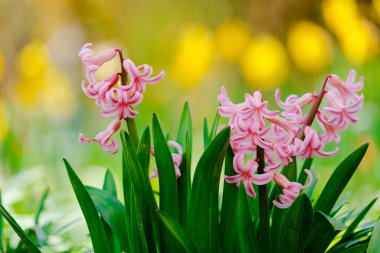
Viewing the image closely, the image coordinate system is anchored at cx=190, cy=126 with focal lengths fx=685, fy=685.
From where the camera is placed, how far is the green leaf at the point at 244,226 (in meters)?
1.13

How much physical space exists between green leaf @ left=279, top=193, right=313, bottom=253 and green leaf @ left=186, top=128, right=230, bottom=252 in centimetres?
12

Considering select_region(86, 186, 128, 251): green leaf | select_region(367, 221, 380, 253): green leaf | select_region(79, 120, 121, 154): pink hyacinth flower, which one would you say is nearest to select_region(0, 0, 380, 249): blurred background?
select_region(86, 186, 128, 251): green leaf

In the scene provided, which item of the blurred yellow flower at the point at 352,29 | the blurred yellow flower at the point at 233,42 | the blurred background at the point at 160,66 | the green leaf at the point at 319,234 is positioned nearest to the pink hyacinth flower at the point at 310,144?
the green leaf at the point at 319,234

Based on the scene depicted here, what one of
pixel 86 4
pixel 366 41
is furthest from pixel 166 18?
pixel 366 41

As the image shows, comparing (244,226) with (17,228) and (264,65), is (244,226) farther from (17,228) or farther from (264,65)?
(264,65)

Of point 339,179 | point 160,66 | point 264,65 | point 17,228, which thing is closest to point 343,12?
point 264,65

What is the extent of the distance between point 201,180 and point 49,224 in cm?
90

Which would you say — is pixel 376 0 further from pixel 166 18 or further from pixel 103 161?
pixel 166 18

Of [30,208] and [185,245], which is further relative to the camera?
[30,208]

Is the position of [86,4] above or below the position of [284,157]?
above

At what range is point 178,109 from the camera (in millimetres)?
4930

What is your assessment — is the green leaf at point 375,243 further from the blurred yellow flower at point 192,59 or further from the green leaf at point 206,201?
the blurred yellow flower at point 192,59

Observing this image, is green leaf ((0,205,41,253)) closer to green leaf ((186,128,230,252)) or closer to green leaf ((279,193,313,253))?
green leaf ((186,128,230,252))

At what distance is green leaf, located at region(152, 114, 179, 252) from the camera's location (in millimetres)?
1174
